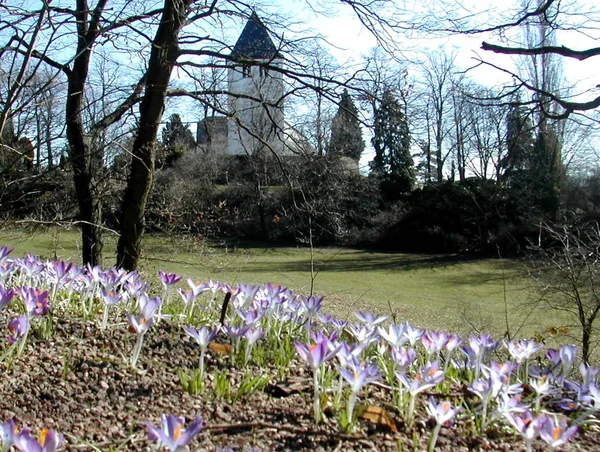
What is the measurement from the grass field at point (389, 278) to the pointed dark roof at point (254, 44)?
92.6 inches

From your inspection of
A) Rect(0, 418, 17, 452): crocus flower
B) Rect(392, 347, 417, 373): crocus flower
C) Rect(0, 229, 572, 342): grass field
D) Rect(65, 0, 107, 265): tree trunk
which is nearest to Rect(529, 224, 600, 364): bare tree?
Rect(0, 229, 572, 342): grass field

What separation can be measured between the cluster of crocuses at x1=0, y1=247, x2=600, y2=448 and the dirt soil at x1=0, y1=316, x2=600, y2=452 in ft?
0.17

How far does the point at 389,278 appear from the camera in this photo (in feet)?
68.8

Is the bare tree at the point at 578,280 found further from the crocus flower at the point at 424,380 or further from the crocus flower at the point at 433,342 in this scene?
the crocus flower at the point at 424,380

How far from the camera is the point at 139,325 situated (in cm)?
169

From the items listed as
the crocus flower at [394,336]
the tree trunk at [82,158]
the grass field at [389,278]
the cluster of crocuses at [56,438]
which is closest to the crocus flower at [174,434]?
the cluster of crocuses at [56,438]

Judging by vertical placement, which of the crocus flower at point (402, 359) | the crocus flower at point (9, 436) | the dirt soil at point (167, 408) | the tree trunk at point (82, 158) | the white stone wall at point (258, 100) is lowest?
the dirt soil at point (167, 408)

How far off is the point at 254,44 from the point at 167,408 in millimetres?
5531

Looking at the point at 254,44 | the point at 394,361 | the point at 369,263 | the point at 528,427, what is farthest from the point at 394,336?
the point at 369,263

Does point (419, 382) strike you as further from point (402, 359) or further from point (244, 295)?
point (244, 295)

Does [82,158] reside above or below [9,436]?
above

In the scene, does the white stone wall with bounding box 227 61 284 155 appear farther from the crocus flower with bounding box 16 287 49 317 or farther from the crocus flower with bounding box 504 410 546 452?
the crocus flower with bounding box 504 410 546 452

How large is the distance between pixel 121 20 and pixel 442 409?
3.71m

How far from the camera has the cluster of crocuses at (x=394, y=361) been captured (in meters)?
1.37
